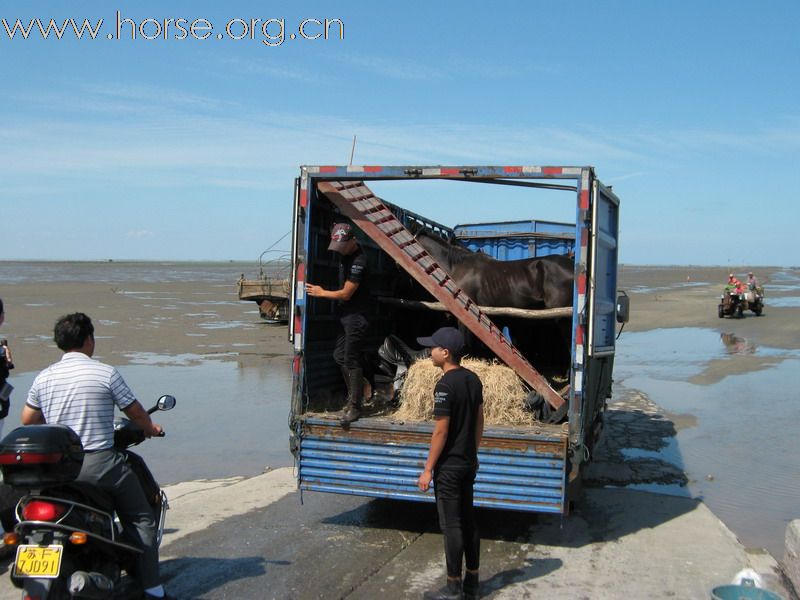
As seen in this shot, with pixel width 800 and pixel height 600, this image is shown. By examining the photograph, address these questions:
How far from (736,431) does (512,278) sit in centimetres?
413

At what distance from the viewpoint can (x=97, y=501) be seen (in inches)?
168

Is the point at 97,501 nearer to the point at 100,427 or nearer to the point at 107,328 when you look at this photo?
the point at 100,427

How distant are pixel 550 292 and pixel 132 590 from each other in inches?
203

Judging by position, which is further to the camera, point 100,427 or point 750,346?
point 750,346

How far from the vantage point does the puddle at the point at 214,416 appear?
866 centimetres

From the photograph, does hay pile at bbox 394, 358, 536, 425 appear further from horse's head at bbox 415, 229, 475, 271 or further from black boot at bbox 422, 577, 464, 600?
horse's head at bbox 415, 229, 475, 271

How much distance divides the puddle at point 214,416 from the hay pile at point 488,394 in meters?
2.42

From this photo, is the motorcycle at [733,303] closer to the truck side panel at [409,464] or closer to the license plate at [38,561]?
the truck side panel at [409,464]

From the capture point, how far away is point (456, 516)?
4.77 metres

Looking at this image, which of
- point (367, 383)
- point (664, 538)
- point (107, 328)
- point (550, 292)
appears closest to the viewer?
point (664, 538)

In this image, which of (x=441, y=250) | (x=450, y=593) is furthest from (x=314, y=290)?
(x=441, y=250)

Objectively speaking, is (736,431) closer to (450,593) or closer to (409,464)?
(409,464)

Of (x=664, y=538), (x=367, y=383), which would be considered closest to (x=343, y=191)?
(x=367, y=383)

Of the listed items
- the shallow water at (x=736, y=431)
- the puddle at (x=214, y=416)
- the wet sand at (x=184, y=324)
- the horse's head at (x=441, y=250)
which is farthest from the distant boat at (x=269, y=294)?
the horse's head at (x=441, y=250)
